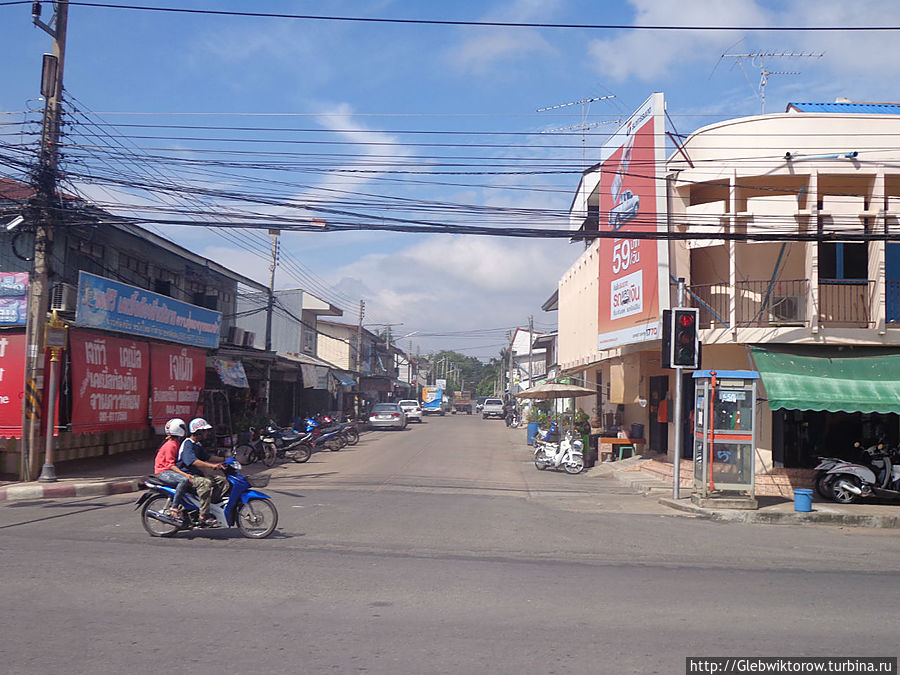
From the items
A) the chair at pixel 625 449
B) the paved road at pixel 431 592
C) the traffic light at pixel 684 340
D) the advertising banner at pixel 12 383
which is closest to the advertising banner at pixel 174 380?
the advertising banner at pixel 12 383

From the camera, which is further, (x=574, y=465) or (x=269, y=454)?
(x=574, y=465)

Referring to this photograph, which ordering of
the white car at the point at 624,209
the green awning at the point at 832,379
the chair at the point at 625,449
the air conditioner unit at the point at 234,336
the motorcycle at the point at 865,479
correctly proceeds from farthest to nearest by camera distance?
the air conditioner unit at the point at 234,336, the chair at the point at 625,449, the white car at the point at 624,209, the motorcycle at the point at 865,479, the green awning at the point at 832,379

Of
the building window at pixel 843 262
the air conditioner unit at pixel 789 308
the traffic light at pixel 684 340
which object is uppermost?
the building window at pixel 843 262

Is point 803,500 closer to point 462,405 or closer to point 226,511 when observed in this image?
point 226,511

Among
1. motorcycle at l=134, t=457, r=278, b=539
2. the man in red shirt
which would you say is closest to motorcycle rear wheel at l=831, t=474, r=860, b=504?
motorcycle at l=134, t=457, r=278, b=539

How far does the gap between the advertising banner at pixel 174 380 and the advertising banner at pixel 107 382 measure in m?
0.32

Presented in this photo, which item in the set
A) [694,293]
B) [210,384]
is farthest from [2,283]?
[694,293]

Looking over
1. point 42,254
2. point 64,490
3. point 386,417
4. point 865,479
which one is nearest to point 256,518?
point 64,490

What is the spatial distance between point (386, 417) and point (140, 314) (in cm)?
2382

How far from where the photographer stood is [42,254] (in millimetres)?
15750

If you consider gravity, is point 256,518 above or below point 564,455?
above

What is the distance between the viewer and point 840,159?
17203 mm

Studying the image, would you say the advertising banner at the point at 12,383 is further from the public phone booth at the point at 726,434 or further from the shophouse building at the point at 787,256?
the public phone booth at the point at 726,434

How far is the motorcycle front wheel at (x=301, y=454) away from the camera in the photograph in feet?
77.4
